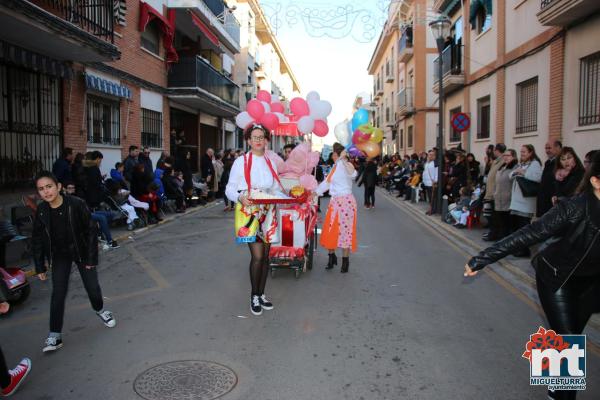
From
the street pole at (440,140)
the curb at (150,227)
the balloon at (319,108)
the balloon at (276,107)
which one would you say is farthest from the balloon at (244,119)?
the street pole at (440,140)

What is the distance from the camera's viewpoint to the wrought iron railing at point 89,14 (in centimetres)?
1096

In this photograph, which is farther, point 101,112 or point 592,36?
point 101,112

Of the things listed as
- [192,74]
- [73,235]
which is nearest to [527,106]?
[192,74]

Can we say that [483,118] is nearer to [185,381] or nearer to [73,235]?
[73,235]

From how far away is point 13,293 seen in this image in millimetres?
5465

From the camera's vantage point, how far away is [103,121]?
14.2 m

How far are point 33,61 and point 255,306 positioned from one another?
7829mm

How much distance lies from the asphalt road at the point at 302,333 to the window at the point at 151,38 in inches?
460

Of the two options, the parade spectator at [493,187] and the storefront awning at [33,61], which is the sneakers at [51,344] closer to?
the storefront awning at [33,61]

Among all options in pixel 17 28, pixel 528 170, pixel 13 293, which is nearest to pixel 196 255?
pixel 13 293

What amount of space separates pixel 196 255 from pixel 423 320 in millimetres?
4499

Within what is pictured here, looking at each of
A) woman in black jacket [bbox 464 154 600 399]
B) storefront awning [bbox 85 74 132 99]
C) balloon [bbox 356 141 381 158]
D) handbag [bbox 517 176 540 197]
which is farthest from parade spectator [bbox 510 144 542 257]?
storefront awning [bbox 85 74 132 99]

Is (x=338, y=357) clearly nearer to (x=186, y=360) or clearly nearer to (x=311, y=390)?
(x=311, y=390)

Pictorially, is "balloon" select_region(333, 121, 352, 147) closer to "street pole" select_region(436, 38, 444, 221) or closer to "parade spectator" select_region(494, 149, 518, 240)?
"parade spectator" select_region(494, 149, 518, 240)
